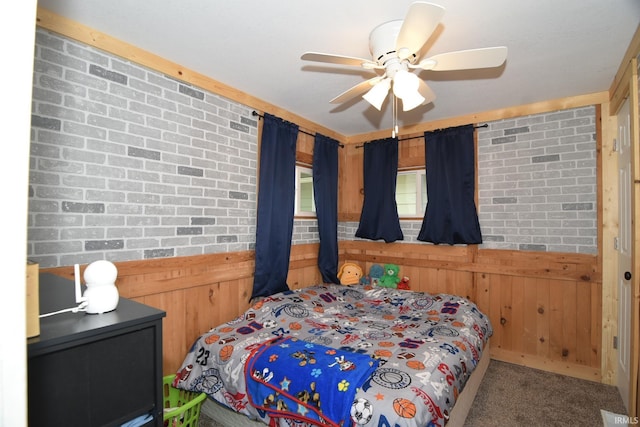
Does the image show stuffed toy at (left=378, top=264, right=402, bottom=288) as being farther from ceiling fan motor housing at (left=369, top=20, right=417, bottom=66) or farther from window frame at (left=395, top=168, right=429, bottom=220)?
ceiling fan motor housing at (left=369, top=20, right=417, bottom=66)

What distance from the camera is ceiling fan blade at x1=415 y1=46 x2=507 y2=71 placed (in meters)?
1.53

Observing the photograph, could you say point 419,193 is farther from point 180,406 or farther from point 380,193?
point 180,406

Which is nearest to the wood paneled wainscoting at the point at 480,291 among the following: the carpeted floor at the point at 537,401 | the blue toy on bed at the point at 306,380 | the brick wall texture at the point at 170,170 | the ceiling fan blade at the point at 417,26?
the brick wall texture at the point at 170,170

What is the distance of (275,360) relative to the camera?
71.7 inches

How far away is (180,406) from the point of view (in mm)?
2006

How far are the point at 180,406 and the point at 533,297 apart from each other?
10.2 ft

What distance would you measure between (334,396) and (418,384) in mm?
432

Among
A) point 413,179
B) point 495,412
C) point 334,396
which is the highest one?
point 413,179

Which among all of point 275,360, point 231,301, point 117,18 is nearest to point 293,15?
point 117,18

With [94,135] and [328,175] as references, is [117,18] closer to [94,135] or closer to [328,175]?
[94,135]

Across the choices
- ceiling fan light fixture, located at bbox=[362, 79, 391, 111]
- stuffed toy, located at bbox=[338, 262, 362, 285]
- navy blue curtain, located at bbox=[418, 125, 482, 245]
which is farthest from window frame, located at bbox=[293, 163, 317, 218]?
ceiling fan light fixture, located at bbox=[362, 79, 391, 111]

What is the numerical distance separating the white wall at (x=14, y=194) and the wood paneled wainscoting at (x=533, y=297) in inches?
135

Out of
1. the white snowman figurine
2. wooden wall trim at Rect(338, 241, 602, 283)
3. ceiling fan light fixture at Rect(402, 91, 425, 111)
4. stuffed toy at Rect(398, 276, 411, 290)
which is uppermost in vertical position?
ceiling fan light fixture at Rect(402, 91, 425, 111)

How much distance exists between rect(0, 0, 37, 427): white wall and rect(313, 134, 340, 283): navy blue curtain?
3059 millimetres
